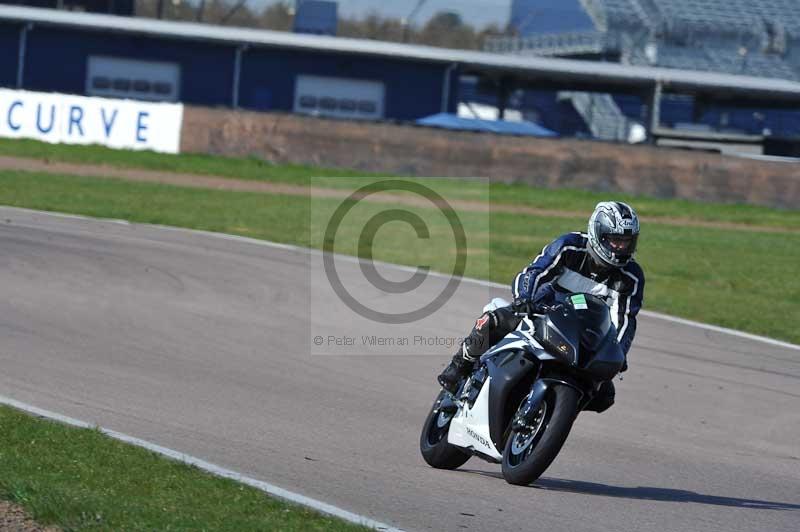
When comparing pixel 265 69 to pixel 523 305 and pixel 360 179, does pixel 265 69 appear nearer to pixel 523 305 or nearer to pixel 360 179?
pixel 360 179

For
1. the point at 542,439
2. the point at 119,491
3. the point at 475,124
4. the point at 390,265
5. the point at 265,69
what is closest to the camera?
the point at 119,491

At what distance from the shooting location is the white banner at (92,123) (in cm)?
2877

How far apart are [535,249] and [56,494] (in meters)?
14.7

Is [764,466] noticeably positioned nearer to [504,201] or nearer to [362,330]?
[362,330]

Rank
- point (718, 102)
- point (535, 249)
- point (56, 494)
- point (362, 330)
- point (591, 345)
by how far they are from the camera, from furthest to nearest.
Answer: point (718, 102) → point (535, 249) → point (362, 330) → point (591, 345) → point (56, 494)

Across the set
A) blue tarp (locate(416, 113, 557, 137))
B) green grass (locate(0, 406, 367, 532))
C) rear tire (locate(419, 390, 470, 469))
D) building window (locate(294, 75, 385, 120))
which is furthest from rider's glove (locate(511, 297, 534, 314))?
building window (locate(294, 75, 385, 120))

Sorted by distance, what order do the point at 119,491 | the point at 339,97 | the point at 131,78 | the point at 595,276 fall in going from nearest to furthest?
the point at 119,491, the point at 595,276, the point at 131,78, the point at 339,97

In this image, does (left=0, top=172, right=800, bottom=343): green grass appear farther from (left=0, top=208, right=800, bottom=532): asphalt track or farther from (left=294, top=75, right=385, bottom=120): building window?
(left=294, top=75, right=385, bottom=120): building window

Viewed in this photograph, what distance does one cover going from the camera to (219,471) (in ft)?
21.4

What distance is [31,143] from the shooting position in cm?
2831

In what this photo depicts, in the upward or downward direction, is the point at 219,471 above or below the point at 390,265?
above

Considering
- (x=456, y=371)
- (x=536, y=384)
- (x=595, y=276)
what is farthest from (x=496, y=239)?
(x=536, y=384)

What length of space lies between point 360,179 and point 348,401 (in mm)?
18460

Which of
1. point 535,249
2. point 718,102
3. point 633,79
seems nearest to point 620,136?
point 718,102
